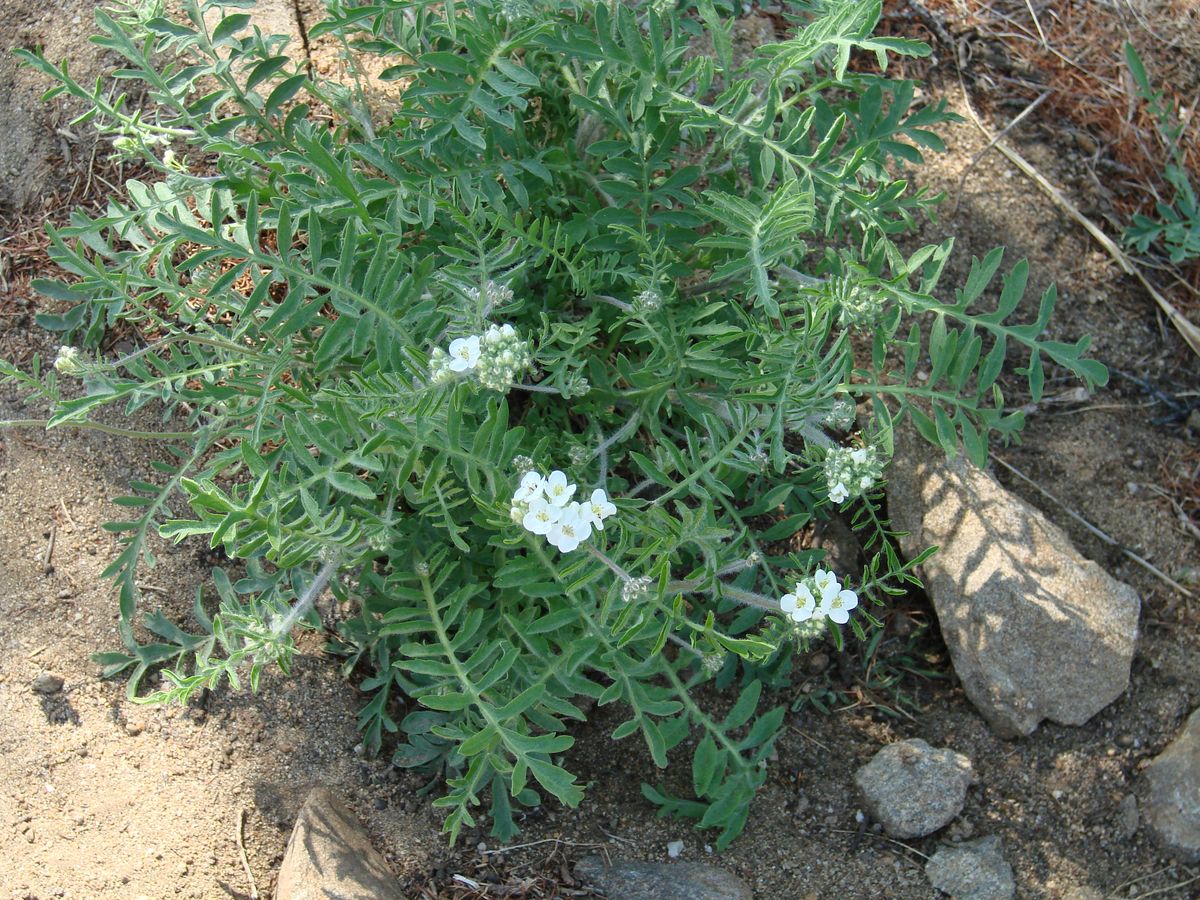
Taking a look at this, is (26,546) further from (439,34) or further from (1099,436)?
(1099,436)

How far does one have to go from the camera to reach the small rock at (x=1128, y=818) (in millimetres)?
3197

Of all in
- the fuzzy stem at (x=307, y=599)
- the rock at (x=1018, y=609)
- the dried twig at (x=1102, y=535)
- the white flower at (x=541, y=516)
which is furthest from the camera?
the dried twig at (x=1102, y=535)

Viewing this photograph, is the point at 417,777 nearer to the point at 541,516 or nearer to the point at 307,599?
the point at 307,599

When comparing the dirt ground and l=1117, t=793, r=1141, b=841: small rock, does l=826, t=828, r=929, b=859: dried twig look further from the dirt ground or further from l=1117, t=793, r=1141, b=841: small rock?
l=1117, t=793, r=1141, b=841: small rock

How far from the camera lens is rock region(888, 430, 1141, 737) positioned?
10.9 feet

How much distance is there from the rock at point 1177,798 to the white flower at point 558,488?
2197 millimetres

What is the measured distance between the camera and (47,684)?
9.57 feet

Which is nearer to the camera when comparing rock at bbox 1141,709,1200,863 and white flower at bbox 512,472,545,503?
white flower at bbox 512,472,545,503

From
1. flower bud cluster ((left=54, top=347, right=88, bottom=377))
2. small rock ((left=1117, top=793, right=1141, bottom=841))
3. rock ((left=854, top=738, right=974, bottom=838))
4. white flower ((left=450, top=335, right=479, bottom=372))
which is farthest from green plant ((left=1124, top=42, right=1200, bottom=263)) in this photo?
flower bud cluster ((left=54, top=347, right=88, bottom=377))

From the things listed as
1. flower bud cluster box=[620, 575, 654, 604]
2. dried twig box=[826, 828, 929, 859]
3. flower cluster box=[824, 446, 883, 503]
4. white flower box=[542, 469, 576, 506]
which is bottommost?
dried twig box=[826, 828, 929, 859]

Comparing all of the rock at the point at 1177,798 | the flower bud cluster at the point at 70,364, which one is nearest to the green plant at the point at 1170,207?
the rock at the point at 1177,798

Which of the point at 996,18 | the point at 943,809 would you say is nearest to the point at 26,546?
the point at 943,809

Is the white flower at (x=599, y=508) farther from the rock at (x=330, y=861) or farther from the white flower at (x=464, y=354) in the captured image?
the rock at (x=330, y=861)

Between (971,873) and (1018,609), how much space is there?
0.81 m
